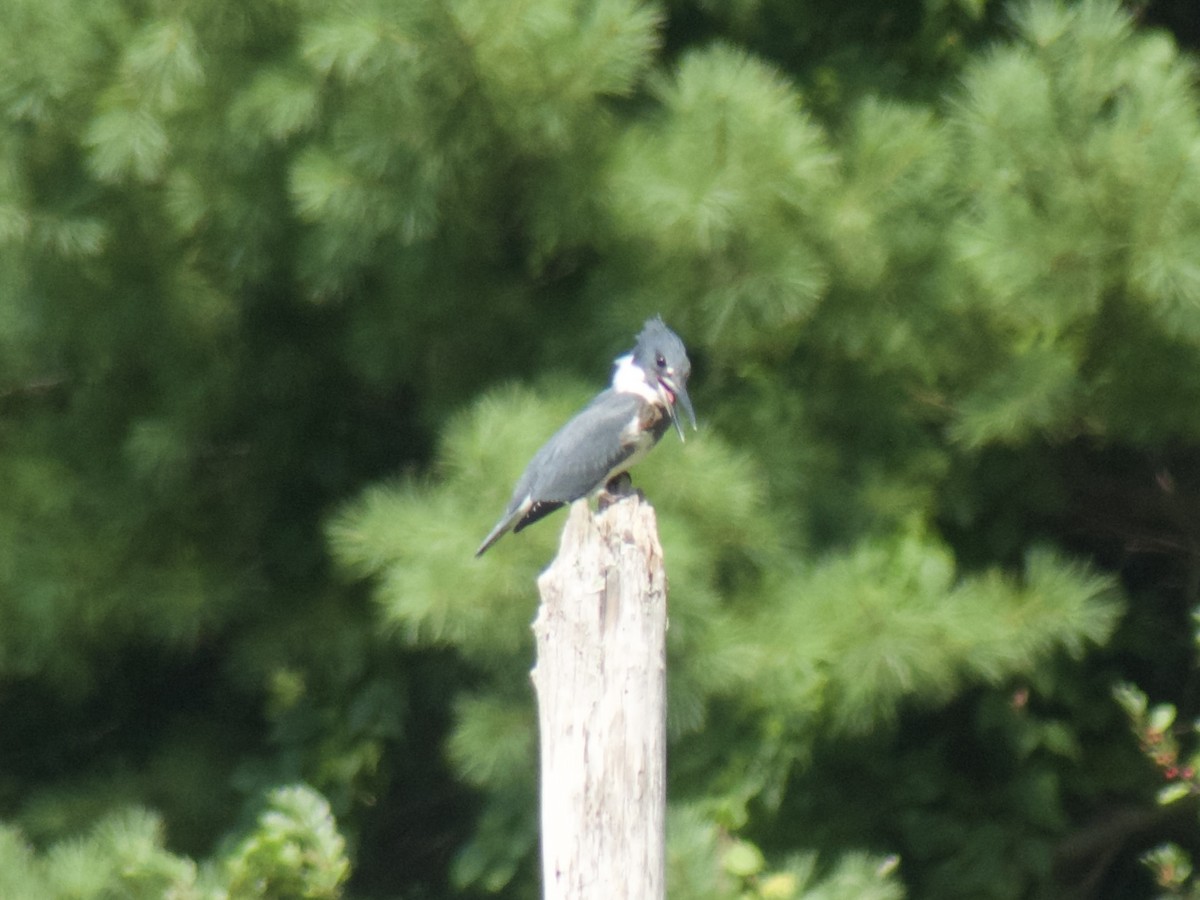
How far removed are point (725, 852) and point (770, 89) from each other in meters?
1.06

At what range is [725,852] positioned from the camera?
237cm

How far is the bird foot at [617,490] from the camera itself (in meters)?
2.03

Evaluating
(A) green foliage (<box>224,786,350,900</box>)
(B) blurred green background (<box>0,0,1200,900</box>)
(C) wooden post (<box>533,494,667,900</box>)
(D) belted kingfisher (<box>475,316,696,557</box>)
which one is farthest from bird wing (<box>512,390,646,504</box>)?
(A) green foliage (<box>224,786,350,900</box>)

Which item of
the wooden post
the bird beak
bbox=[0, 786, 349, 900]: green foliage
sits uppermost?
the bird beak

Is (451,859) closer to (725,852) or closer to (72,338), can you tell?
(725,852)

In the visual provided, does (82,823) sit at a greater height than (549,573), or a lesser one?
greater

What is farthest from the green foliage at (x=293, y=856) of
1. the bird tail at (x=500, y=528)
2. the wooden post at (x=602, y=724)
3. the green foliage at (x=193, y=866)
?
the wooden post at (x=602, y=724)

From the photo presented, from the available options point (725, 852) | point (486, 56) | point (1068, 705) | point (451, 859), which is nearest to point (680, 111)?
point (486, 56)

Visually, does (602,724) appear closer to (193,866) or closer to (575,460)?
A: (575,460)

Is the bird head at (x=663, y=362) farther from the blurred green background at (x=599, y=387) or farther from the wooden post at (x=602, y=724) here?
the wooden post at (x=602, y=724)

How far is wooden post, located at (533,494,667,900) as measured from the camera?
4.73ft

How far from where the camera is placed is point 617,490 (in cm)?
209

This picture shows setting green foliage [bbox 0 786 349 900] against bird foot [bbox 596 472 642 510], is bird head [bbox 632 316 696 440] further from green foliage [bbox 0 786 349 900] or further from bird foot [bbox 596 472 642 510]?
green foliage [bbox 0 786 349 900]

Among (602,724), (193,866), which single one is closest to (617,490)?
(602,724)
